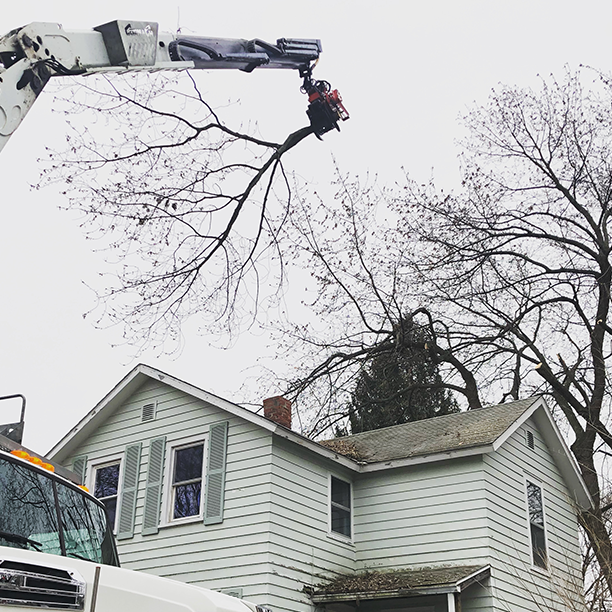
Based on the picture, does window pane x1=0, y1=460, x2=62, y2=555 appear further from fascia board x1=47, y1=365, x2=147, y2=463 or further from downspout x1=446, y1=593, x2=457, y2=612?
fascia board x1=47, y1=365, x2=147, y2=463

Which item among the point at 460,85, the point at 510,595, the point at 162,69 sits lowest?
the point at 510,595

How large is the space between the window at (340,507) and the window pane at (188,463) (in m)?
2.58

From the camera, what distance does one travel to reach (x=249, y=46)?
10820 mm

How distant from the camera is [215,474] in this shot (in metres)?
14.7

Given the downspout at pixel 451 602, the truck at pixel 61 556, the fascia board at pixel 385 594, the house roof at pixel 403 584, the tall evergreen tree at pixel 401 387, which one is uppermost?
the tall evergreen tree at pixel 401 387

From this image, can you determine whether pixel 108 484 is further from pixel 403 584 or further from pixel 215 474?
pixel 403 584

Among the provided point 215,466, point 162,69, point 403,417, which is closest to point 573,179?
point 403,417

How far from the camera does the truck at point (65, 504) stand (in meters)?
4.13

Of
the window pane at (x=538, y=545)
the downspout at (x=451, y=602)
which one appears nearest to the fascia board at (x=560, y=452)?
the window pane at (x=538, y=545)

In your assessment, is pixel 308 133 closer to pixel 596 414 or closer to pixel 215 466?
pixel 215 466

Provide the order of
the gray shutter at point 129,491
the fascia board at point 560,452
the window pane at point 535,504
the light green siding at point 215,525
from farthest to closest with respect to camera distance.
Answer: the fascia board at point 560,452
the window pane at point 535,504
the gray shutter at point 129,491
the light green siding at point 215,525

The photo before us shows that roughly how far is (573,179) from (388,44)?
36.9 feet

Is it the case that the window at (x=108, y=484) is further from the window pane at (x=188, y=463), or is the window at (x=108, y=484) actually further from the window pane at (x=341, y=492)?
the window pane at (x=341, y=492)

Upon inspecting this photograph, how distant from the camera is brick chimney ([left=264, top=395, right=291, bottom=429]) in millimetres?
16203
